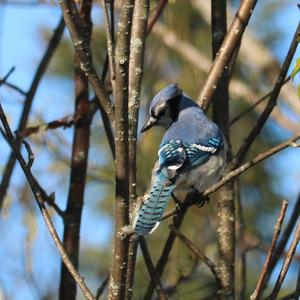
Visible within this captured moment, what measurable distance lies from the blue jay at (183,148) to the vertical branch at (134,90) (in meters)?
0.24

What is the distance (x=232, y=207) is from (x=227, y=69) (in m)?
0.65

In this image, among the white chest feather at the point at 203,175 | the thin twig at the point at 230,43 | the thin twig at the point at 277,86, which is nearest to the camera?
the thin twig at the point at 277,86

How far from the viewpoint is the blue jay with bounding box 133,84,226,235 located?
3.59 m

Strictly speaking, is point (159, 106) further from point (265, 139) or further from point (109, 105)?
point (265, 139)

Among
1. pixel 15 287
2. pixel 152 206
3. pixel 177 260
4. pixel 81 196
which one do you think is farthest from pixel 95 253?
pixel 152 206

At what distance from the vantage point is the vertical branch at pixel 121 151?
2.63m

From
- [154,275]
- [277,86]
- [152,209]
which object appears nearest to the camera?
[152,209]

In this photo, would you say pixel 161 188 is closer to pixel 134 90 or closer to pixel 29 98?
pixel 134 90

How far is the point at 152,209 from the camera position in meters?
3.09

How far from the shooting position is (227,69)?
3826 millimetres

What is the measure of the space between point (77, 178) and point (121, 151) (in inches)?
57.6

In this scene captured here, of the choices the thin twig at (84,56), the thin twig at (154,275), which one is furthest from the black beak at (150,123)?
the thin twig at (84,56)

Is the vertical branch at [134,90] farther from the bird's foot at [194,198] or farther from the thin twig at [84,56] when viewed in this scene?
the bird's foot at [194,198]

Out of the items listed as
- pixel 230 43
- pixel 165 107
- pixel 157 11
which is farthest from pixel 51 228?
pixel 157 11
